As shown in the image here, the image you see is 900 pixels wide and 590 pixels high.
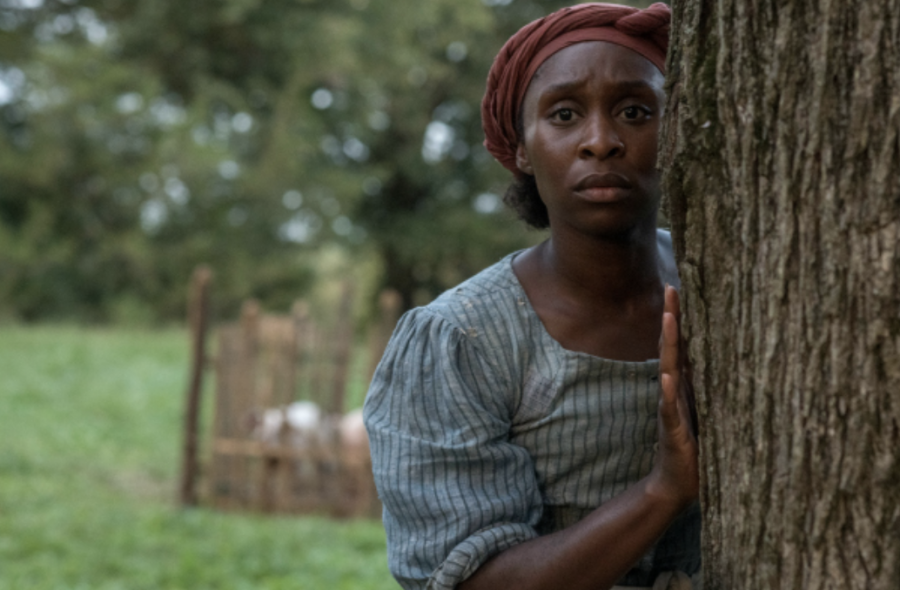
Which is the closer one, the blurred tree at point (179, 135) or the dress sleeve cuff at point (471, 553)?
the dress sleeve cuff at point (471, 553)

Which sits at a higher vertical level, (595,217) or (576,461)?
(595,217)

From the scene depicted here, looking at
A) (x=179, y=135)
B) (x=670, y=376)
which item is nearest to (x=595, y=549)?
(x=670, y=376)

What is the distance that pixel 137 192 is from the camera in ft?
48.9

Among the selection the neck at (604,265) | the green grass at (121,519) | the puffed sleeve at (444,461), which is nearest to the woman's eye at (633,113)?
the neck at (604,265)

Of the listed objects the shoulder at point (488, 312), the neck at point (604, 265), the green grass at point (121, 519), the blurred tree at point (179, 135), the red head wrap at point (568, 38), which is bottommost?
the green grass at point (121, 519)

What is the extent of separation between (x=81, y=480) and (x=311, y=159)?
397 inches

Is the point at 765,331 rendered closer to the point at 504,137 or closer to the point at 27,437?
the point at 504,137

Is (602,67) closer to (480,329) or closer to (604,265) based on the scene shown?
(604,265)

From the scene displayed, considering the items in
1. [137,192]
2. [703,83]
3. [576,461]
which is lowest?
[576,461]

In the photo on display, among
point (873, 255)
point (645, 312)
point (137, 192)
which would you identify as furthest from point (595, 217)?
point (137, 192)

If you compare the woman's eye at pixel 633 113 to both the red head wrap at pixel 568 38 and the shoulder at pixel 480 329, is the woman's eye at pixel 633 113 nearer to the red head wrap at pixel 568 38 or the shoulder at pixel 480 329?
the red head wrap at pixel 568 38

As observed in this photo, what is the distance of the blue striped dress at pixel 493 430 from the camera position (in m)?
1.88

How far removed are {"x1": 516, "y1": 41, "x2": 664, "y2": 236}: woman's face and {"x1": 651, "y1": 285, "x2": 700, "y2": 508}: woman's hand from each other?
0.83ft

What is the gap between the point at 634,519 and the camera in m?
1.77
